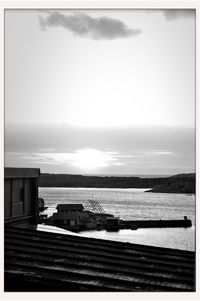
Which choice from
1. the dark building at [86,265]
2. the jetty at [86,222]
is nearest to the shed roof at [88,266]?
the dark building at [86,265]

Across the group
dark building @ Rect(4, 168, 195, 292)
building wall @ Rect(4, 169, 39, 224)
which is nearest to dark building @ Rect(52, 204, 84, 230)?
building wall @ Rect(4, 169, 39, 224)

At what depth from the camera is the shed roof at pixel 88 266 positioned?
3242 millimetres

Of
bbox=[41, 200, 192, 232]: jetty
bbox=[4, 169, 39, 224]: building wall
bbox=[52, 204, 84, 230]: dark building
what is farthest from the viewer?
bbox=[41, 200, 192, 232]: jetty

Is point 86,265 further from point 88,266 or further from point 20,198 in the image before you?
point 20,198

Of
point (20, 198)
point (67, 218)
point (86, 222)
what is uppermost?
point (20, 198)

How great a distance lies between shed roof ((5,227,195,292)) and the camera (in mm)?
3242

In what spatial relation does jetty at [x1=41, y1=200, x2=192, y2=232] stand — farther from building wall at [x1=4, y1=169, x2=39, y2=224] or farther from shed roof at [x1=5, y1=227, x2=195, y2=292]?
shed roof at [x1=5, y1=227, x2=195, y2=292]

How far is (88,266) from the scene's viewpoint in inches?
149

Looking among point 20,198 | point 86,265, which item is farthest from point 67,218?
point 86,265

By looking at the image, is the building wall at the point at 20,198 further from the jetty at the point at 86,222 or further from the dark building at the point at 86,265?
the jetty at the point at 86,222

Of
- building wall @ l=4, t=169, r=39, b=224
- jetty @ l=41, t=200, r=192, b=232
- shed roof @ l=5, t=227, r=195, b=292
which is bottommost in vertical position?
jetty @ l=41, t=200, r=192, b=232

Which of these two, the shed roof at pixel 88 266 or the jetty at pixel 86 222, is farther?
the jetty at pixel 86 222

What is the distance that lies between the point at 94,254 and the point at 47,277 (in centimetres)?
106
